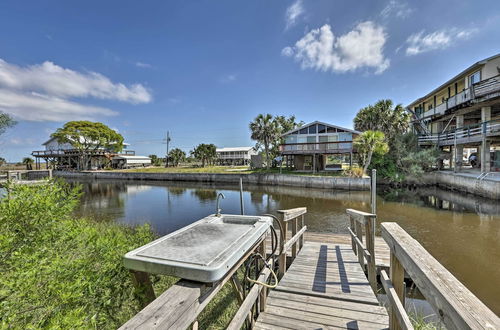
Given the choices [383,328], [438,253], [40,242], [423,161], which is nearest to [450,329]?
[383,328]

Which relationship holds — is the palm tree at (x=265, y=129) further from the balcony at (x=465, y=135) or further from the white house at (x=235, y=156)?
the white house at (x=235, y=156)

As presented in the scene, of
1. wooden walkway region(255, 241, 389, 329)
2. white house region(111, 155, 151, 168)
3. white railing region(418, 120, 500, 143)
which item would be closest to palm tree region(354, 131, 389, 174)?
white railing region(418, 120, 500, 143)

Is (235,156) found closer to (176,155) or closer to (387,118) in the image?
(176,155)

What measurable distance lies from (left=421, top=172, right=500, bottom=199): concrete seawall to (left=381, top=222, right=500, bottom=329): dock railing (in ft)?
57.0

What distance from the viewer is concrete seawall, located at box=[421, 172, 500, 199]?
43.6ft

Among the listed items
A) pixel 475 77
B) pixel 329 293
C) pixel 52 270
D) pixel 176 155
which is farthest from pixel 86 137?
pixel 475 77

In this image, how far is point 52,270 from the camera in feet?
5.76

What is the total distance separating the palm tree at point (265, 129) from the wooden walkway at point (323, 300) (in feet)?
90.1

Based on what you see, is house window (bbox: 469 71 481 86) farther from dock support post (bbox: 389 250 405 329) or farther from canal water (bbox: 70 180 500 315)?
dock support post (bbox: 389 250 405 329)

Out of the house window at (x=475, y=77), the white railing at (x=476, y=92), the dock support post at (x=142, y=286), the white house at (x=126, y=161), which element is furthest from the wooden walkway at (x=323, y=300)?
the white house at (x=126, y=161)

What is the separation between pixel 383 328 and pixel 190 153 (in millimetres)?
57984

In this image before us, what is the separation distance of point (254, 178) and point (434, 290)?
2488cm

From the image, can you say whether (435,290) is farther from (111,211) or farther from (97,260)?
(111,211)

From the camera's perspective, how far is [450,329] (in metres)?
1.04
